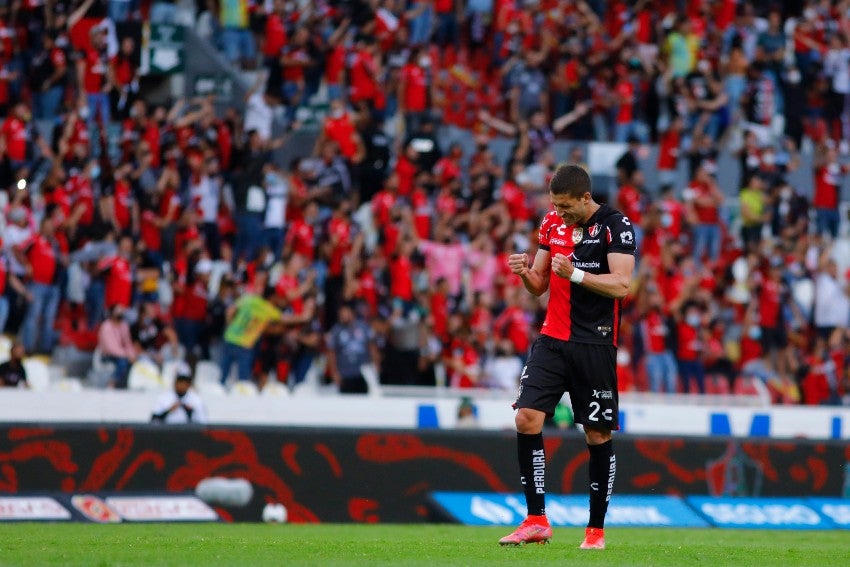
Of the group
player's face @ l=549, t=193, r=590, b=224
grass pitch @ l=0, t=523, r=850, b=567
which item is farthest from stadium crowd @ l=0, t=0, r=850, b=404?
player's face @ l=549, t=193, r=590, b=224

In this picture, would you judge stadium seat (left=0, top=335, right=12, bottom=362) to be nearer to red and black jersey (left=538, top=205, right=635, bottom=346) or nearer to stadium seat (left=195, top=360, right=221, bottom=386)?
stadium seat (left=195, top=360, right=221, bottom=386)

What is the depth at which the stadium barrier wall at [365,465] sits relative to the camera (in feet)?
46.2

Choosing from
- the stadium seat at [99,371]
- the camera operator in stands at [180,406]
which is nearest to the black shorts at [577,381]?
the camera operator in stands at [180,406]

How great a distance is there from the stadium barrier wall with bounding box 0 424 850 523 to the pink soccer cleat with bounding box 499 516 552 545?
6.05 meters

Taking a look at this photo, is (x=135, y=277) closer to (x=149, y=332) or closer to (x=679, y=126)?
(x=149, y=332)

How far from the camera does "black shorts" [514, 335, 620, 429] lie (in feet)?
29.0

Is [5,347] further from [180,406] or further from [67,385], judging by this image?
[180,406]

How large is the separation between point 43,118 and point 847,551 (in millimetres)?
15276

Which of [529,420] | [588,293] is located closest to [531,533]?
[529,420]

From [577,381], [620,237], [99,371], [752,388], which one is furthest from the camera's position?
[752,388]

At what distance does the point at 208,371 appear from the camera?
19.0m

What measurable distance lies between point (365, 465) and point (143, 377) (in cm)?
432

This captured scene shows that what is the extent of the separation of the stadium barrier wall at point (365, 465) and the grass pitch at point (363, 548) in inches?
57.3

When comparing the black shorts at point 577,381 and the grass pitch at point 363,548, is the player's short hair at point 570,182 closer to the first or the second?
the black shorts at point 577,381
